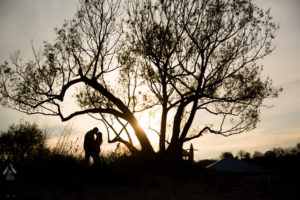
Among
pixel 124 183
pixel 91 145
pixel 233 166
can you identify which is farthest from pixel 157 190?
pixel 233 166

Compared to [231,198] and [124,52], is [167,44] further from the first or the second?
[231,198]

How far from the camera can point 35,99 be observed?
16.3 meters

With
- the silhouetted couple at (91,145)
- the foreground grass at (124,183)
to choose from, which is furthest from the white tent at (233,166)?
the silhouetted couple at (91,145)

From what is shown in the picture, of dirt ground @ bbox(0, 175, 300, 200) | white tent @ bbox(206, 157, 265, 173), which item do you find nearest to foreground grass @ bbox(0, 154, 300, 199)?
dirt ground @ bbox(0, 175, 300, 200)

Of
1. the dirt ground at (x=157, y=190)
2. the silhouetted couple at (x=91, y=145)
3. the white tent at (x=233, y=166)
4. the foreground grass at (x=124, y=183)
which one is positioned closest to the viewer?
the dirt ground at (x=157, y=190)

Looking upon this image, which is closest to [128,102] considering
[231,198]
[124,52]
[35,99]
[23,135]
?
[124,52]

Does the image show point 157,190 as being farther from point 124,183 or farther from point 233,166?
point 233,166

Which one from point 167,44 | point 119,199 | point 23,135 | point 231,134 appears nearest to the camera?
point 119,199

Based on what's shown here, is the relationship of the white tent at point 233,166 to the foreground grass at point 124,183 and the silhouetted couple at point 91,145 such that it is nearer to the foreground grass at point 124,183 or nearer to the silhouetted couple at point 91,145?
the foreground grass at point 124,183

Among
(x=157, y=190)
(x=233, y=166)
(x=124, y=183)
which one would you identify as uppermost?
(x=233, y=166)

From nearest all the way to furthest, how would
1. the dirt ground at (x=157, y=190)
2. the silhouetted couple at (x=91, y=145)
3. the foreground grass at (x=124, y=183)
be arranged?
the dirt ground at (x=157, y=190)
the foreground grass at (x=124, y=183)
the silhouetted couple at (x=91, y=145)

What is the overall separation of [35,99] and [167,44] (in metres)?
9.20

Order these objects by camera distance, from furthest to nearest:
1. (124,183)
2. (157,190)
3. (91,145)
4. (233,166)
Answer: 1. (233,166)
2. (91,145)
3. (124,183)
4. (157,190)

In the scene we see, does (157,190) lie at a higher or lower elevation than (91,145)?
lower
